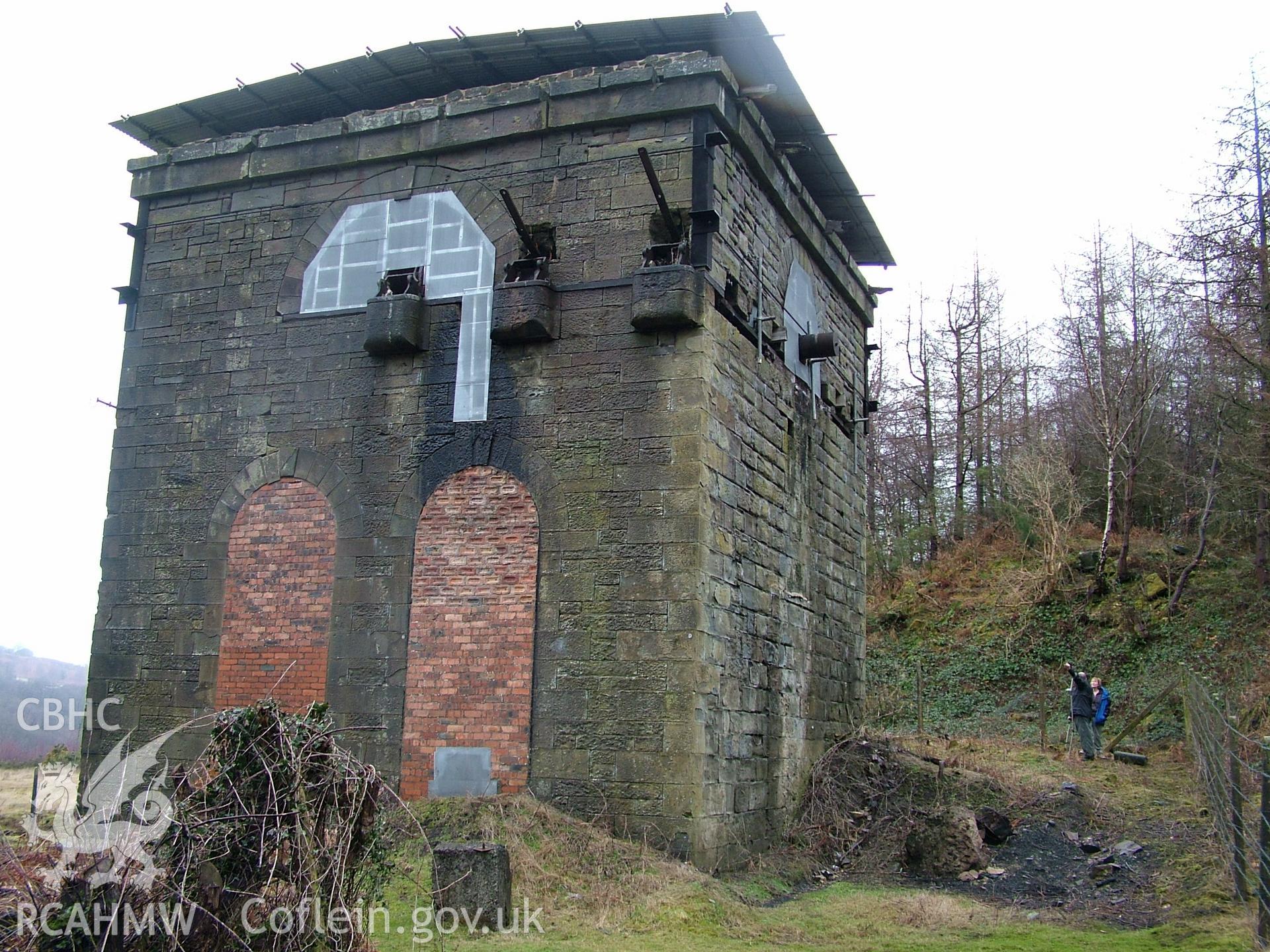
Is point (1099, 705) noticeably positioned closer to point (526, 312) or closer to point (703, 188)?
point (703, 188)

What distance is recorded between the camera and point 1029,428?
30109 millimetres

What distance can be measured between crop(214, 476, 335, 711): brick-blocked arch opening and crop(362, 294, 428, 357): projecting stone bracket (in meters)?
1.61

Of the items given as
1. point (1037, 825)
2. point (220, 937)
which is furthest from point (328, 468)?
point (1037, 825)

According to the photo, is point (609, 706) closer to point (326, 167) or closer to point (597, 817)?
point (597, 817)

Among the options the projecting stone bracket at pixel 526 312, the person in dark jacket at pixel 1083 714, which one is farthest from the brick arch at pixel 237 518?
the person in dark jacket at pixel 1083 714

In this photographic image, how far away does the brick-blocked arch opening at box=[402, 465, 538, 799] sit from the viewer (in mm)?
9992

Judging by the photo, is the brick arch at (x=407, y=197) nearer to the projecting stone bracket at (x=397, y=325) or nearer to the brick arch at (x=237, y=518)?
the projecting stone bracket at (x=397, y=325)

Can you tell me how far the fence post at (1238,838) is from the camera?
24.7 ft

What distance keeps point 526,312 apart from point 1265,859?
23.8ft

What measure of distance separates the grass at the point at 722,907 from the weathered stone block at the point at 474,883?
0.17 meters

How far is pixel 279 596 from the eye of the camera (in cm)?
1112

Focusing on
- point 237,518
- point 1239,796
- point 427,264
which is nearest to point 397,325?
point 427,264

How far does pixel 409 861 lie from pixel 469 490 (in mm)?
3399

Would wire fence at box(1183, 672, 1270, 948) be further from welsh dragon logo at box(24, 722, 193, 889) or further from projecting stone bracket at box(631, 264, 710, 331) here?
welsh dragon logo at box(24, 722, 193, 889)
